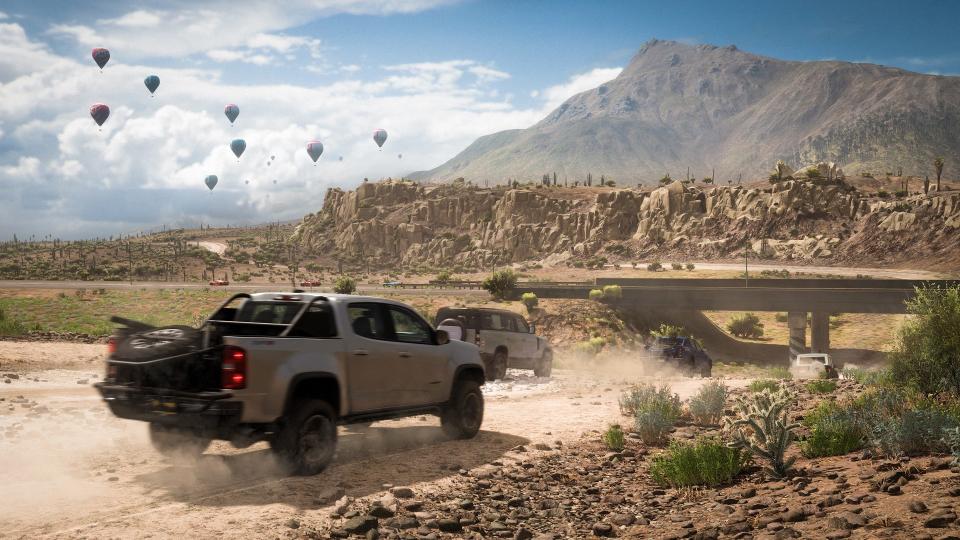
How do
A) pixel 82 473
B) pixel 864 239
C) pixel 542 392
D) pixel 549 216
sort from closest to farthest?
pixel 82 473, pixel 542 392, pixel 864 239, pixel 549 216

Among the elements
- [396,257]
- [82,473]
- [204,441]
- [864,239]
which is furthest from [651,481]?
[396,257]

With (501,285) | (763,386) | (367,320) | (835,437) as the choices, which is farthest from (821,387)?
(501,285)

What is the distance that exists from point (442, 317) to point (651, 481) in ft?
44.0

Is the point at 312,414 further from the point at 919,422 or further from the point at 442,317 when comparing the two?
the point at 442,317

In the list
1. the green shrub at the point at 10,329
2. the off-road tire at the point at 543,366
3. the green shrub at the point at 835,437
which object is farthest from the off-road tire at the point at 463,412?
the green shrub at the point at 10,329

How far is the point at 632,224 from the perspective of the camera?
123438 mm

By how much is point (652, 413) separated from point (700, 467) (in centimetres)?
336

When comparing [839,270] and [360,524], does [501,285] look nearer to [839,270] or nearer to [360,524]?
[360,524]

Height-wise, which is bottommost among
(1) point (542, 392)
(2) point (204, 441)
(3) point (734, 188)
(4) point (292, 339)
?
(1) point (542, 392)

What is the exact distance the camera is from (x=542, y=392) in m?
21.7

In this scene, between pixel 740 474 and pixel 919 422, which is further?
pixel 740 474

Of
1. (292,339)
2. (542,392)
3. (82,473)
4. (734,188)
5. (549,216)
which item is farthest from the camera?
(549,216)

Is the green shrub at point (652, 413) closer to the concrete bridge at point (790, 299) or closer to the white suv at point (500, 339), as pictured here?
the white suv at point (500, 339)

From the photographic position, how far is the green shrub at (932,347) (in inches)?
587
